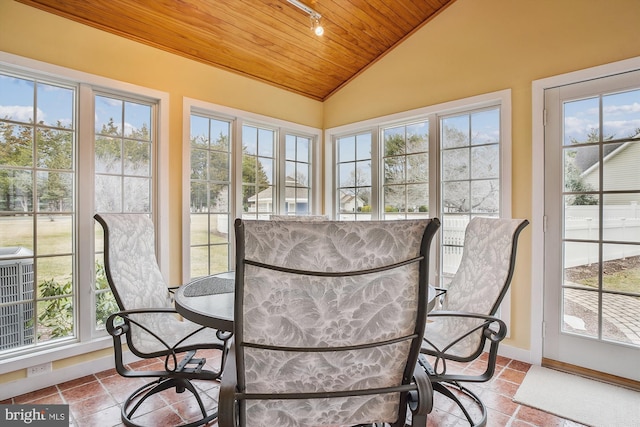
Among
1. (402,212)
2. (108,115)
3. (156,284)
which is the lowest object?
(156,284)

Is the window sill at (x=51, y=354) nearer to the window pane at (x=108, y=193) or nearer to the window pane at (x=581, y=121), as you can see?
the window pane at (x=108, y=193)

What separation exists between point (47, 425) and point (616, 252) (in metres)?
3.92

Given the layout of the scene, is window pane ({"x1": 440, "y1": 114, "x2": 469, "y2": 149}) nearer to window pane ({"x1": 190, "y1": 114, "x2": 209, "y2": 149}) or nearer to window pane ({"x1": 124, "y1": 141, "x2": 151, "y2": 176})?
window pane ({"x1": 190, "y1": 114, "x2": 209, "y2": 149})

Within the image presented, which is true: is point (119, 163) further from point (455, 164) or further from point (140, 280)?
point (455, 164)

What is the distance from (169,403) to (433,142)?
3140mm

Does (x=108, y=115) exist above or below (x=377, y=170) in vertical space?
above

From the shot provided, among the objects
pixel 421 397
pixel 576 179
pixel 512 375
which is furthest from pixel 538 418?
pixel 576 179

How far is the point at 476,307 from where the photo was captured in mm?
1911

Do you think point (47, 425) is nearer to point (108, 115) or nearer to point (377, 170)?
point (108, 115)

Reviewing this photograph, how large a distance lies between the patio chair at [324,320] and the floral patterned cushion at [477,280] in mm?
936

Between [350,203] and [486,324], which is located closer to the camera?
[486,324]

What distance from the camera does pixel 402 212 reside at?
369cm

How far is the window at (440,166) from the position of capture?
9.94ft

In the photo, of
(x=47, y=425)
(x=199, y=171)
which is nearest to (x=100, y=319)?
(x=47, y=425)
